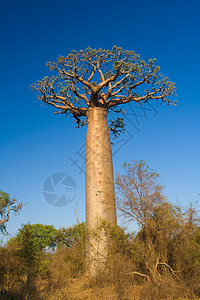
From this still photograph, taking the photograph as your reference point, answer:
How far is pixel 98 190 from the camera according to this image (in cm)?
691

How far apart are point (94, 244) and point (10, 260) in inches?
83.8

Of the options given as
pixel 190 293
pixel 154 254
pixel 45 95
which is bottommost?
pixel 190 293

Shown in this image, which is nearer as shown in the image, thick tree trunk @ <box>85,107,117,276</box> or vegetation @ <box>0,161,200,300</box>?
vegetation @ <box>0,161,200,300</box>

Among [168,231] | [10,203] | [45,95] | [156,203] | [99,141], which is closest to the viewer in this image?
[168,231]

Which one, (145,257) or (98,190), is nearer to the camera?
(145,257)

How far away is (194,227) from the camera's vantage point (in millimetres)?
4930

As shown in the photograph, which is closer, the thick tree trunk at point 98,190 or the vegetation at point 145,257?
the vegetation at point 145,257

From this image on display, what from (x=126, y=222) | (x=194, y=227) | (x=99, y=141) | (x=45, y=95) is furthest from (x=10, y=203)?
(x=194, y=227)

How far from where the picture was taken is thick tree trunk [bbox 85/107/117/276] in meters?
5.71

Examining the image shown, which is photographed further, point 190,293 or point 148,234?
point 148,234

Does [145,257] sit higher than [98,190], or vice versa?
[98,190]

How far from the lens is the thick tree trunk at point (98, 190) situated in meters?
5.71

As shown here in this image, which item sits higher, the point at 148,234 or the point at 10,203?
the point at 10,203

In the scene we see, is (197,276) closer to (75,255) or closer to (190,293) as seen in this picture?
(190,293)
